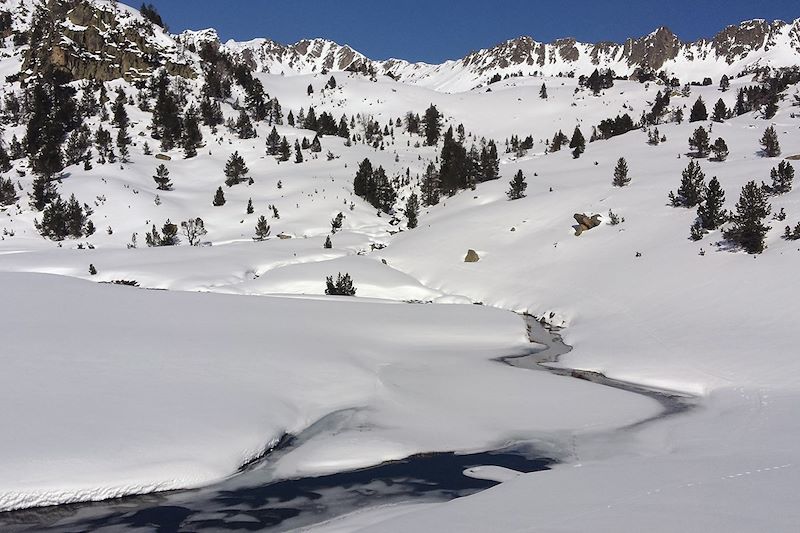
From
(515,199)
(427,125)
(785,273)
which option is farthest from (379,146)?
(785,273)

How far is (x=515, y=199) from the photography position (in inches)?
1313

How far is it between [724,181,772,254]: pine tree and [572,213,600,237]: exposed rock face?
23.0ft

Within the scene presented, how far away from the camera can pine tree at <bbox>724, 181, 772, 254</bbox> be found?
55.2 feet

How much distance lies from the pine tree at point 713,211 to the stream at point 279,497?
1683 centimetres

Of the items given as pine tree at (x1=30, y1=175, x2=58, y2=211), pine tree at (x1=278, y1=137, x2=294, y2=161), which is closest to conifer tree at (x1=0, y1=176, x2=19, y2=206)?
pine tree at (x1=30, y1=175, x2=58, y2=211)

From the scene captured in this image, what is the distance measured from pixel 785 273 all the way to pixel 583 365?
24.4 feet

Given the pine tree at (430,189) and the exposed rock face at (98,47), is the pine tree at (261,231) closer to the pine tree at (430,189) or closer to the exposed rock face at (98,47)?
the pine tree at (430,189)

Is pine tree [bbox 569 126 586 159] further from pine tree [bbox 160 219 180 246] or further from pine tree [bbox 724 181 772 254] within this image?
pine tree [bbox 160 219 180 246]

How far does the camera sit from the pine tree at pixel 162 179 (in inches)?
1515

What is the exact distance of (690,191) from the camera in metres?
23.0

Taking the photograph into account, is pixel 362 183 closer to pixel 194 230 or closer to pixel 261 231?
pixel 261 231

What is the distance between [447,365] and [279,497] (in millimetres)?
5952

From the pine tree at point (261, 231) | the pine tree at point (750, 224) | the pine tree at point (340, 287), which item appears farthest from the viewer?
the pine tree at point (261, 231)

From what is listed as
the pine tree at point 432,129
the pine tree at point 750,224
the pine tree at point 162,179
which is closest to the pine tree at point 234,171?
the pine tree at point 162,179
